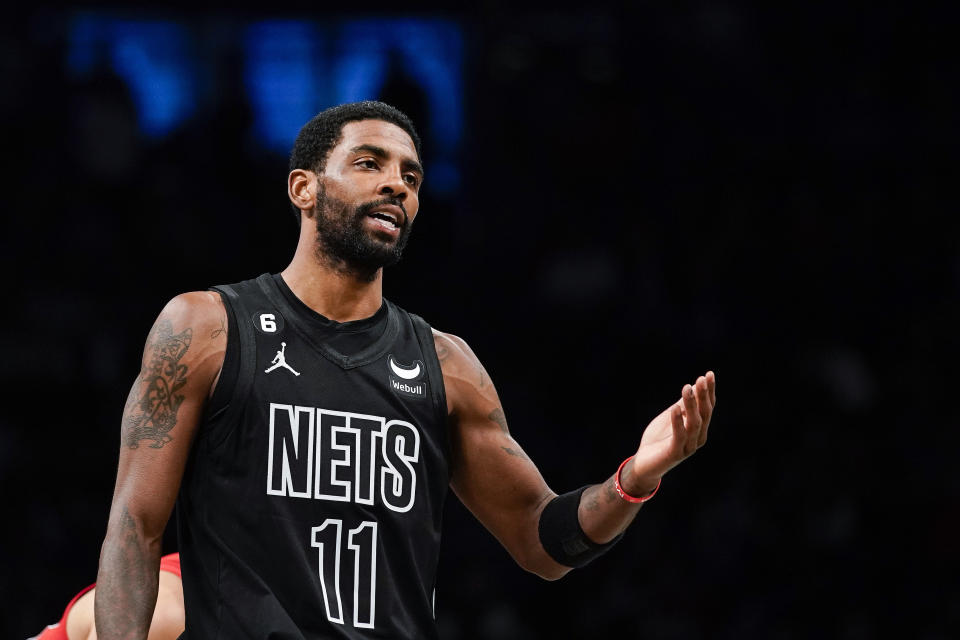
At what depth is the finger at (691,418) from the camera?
275 centimetres

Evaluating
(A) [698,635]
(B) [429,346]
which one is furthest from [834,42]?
(B) [429,346]

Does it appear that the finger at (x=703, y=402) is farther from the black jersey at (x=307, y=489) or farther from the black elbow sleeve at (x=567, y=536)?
the black jersey at (x=307, y=489)

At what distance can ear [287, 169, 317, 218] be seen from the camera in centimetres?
317

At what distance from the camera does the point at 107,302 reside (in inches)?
264

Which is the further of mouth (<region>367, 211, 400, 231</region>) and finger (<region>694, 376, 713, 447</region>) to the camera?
mouth (<region>367, 211, 400, 231</region>)

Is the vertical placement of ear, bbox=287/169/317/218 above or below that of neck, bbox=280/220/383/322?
above

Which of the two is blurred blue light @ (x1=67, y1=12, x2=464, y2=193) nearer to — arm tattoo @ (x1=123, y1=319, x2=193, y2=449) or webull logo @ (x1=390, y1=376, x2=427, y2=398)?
webull logo @ (x1=390, y1=376, x2=427, y2=398)

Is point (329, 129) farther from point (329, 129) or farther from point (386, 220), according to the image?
point (386, 220)

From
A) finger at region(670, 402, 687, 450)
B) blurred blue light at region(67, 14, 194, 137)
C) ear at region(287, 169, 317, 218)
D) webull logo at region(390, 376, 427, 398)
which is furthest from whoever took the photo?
blurred blue light at region(67, 14, 194, 137)

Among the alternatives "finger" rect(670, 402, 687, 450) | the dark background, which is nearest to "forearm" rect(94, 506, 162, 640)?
"finger" rect(670, 402, 687, 450)

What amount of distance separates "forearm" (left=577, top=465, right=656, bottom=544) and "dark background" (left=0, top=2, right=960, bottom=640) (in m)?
3.35

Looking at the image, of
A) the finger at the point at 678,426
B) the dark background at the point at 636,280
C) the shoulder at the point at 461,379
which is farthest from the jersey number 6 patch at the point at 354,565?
the dark background at the point at 636,280

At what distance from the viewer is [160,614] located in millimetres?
3518

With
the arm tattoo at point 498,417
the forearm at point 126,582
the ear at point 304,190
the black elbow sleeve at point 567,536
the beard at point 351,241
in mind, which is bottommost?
the forearm at point 126,582
